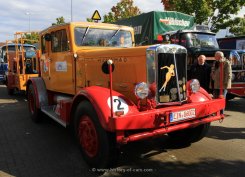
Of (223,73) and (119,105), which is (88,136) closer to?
(119,105)

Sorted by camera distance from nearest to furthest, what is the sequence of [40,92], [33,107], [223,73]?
[223,73] → [40,92] → [33,107]

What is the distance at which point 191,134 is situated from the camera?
5449 millimetres

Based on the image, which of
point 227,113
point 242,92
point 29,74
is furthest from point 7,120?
point 242,92

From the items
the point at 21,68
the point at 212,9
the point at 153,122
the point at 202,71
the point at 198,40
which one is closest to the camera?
the point at 153,122

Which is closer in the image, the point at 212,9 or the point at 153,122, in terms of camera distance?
the point at 153,122

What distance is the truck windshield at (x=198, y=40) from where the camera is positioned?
9.69 metres

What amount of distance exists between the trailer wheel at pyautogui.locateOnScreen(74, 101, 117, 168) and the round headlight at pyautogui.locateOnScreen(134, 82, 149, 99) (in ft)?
2.14

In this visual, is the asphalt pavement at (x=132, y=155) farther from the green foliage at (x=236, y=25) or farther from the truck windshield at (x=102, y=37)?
the green foliage at (x=236, y=25)

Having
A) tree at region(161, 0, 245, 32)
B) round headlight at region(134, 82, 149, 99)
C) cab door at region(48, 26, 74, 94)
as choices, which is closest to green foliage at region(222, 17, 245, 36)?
tree at region(161, 0, 245, 32)

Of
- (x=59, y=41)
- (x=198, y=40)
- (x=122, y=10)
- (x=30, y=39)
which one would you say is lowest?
(x=59, y=41)

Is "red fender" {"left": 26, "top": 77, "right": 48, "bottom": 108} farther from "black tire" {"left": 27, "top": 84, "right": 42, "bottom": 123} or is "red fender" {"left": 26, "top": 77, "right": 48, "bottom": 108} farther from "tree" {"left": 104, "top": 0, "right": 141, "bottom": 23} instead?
"tree" {"left": 104, "top": 0, "right": 141, "bottom": 23}

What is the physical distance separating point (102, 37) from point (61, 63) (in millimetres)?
1031

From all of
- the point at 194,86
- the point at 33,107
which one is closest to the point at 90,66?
the point at 194,86

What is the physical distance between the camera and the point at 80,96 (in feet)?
15.3
